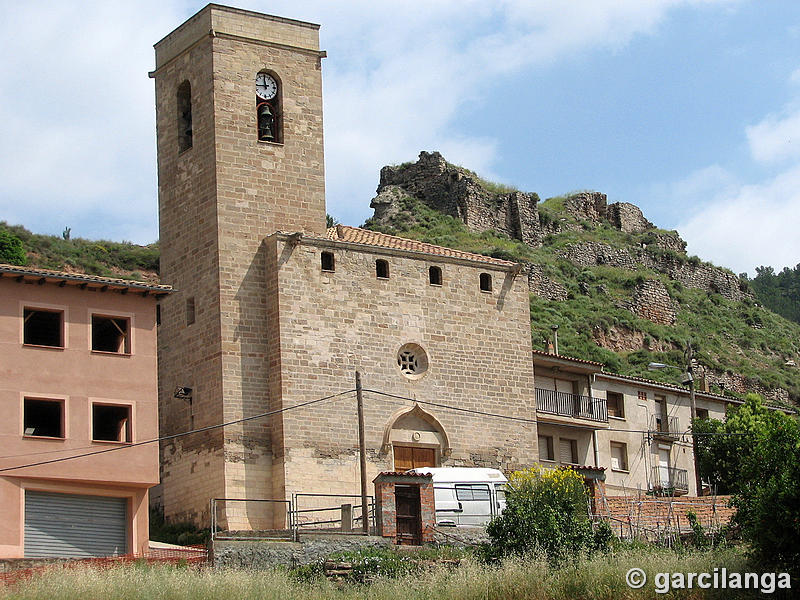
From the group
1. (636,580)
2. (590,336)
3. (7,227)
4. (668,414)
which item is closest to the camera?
(636,580)

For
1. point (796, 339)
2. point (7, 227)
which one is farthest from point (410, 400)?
point (796, 339)

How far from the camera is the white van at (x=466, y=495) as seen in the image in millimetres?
36312

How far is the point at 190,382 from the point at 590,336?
122 ft

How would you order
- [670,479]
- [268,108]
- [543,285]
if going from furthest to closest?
1. [543,285]
2. [670,479]
3. [268,108]

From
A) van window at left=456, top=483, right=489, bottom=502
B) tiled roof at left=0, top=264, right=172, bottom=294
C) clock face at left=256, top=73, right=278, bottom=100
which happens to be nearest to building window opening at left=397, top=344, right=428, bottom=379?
van window at left=456, top=483, right=489, bottom=502

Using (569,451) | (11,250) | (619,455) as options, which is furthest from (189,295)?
(11,250)

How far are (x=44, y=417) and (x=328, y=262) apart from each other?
9.52 metres

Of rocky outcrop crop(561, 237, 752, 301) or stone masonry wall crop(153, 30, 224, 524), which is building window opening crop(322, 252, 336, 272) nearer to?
stone masonry wall crop(153, 30, 224, 524)

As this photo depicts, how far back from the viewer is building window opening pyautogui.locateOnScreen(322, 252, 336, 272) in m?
40.5

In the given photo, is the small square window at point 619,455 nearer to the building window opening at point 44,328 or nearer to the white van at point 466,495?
the white van at point 466,495

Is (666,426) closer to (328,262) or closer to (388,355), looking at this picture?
(388,355)

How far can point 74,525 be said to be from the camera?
33.7 m

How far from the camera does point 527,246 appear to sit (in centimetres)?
8294

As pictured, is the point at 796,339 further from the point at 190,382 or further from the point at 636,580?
the point at 636,580
